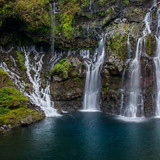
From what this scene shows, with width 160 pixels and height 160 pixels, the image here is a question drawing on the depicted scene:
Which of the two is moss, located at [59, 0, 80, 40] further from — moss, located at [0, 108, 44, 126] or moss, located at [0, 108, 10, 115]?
moss, located at [0, 108, 10, 115]

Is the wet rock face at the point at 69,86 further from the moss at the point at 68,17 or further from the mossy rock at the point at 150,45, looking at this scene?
the mossy rock at the point at 150,45

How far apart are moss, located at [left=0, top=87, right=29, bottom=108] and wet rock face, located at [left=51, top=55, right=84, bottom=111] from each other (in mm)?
5602

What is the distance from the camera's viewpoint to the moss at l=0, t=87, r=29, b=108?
54.5 feet

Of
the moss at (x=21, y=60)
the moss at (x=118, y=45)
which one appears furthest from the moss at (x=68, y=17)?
the moss at (x=21, y=60)

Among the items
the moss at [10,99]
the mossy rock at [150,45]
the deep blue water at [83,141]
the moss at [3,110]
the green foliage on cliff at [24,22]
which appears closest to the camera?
the deep blue water at [83,141]

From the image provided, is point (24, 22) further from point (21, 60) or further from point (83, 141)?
point (83, 141)

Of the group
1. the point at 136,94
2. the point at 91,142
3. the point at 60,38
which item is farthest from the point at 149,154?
the point at 60,38

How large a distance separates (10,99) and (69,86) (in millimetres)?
8426

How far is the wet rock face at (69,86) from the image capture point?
23.4 metres

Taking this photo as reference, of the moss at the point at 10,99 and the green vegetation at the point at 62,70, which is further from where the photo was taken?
the green vegetation at the point at 62,70

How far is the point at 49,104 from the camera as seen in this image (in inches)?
870

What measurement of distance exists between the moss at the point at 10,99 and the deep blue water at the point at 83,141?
100 inches

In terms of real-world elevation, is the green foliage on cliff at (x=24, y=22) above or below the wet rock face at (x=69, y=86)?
above

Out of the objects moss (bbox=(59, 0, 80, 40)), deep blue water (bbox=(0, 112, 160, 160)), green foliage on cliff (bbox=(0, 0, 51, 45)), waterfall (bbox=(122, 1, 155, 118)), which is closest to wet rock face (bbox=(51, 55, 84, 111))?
deep blue water (bbox=(0, 112, 160, 160))
